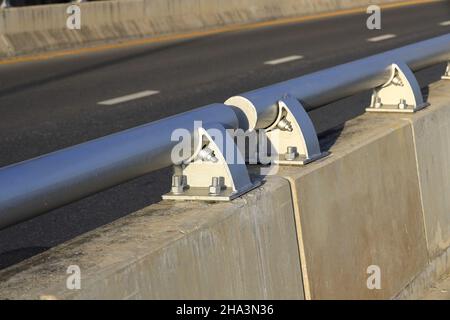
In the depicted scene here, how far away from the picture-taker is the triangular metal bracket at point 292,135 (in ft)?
15.2

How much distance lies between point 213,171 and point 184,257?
2.07 ft

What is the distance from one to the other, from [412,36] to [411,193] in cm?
1471

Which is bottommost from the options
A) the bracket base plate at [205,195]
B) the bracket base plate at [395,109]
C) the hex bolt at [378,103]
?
the bracket base plate at [205,195]

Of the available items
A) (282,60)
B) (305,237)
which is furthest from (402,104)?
(282,60)

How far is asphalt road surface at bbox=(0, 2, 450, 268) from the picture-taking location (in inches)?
284

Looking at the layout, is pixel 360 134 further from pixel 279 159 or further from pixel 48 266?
pixel 48 266

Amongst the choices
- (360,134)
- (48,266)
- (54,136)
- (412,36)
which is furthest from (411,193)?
(412,36)

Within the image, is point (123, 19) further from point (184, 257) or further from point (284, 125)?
point (184, 257)

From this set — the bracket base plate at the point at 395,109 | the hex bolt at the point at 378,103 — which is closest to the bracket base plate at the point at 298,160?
the bracket base plate at the point at 395,109

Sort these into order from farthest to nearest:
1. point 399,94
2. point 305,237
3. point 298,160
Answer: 1. point 399,94
2. point 298,160
3. point 305,237

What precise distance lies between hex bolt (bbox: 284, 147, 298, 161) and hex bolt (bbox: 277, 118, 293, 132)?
0.12m

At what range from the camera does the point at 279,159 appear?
4637mm

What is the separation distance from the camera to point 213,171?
4152mm

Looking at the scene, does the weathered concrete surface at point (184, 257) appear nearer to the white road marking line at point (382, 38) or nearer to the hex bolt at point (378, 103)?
the hex bolt at point (378, 103)
